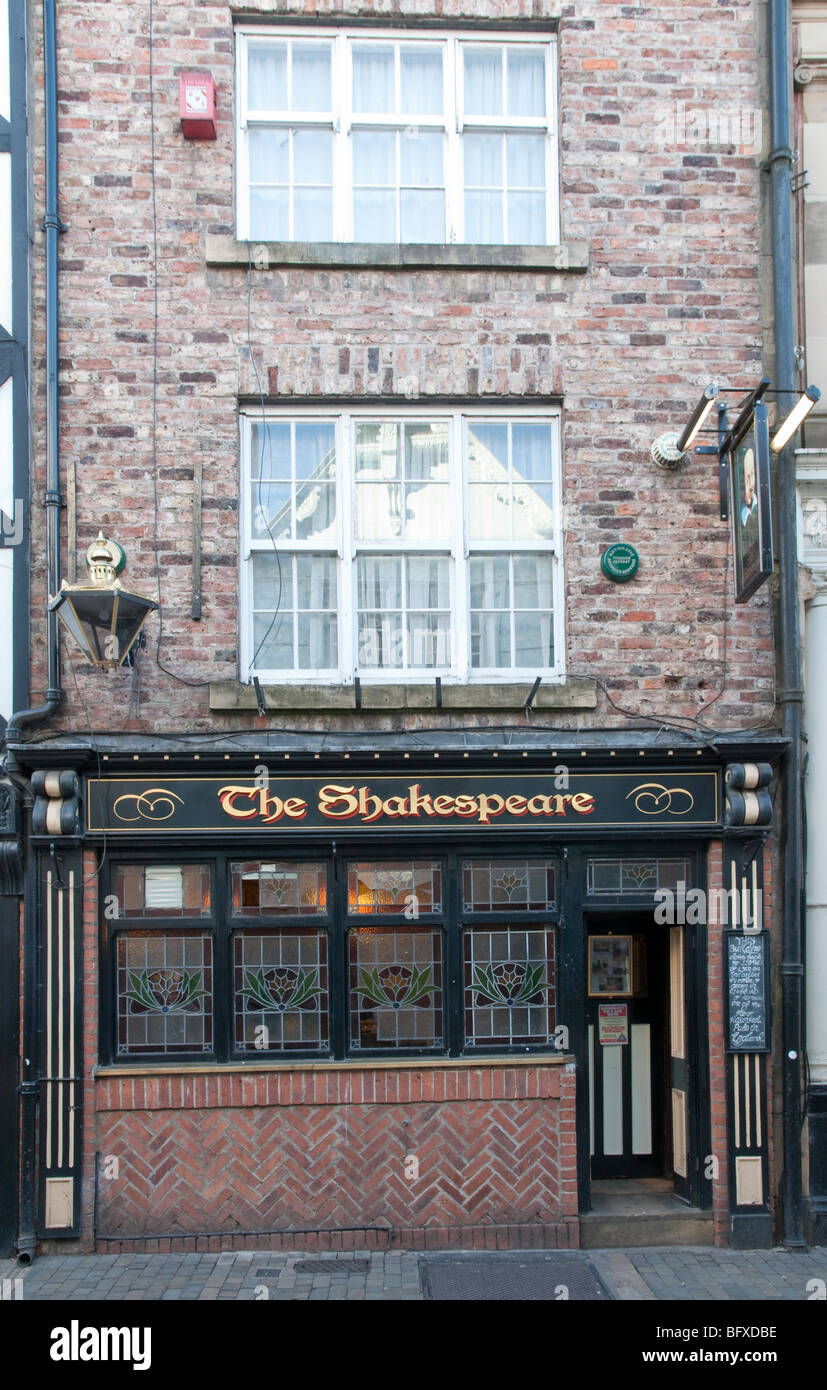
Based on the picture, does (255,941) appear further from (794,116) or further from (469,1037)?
(794,116)

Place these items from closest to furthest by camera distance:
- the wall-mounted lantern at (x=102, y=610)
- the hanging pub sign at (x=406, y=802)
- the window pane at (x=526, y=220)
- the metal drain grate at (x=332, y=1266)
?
the wall-mounted lantern at (x=102, y=610)
the metal drain grate at (x=332, y=1266)
the hanging pub sign at (x=406, y=802)
the window pane at (x=526, y=220)

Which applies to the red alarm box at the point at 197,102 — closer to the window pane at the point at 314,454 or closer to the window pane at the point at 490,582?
the window pane at the point at 314,454

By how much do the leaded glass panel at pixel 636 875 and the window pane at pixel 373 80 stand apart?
592cm

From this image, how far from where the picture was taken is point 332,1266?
7258 mm

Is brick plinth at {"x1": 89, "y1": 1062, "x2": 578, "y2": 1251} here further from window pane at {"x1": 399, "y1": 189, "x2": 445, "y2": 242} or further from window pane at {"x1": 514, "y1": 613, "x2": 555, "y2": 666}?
window pane at {"x1": 399, "y1": 189, "x2": 445, "y2": 242}

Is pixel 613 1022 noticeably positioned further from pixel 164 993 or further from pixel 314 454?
pixel 314 454

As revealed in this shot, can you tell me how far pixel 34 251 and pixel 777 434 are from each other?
542cm

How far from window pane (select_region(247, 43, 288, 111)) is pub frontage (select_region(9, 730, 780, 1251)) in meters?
4.79

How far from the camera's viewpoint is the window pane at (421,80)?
830cm

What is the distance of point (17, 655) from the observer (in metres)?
7.71

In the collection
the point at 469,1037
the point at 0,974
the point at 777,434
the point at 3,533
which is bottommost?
the point at 469,1037

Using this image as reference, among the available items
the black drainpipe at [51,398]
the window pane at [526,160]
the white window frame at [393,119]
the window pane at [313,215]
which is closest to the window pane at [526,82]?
the white window frame at [393,119]

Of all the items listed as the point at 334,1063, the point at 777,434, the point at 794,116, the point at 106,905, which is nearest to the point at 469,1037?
the point at 334,1063

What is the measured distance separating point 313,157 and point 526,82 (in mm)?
1741
